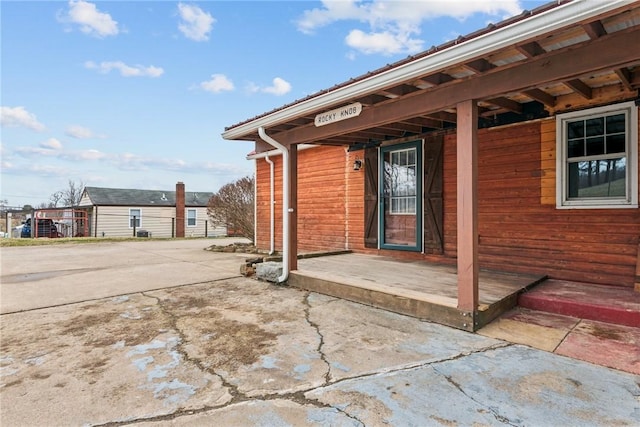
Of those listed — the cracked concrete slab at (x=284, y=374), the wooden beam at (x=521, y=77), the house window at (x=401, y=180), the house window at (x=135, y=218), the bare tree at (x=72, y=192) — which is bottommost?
the cracked concrete slab at (x=284, y=374)

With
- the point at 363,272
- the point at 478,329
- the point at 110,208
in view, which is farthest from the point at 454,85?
the point at 110,208

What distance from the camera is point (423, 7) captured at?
6605mm

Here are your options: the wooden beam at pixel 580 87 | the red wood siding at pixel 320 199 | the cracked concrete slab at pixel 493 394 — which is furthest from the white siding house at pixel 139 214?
the cracked concrete slab at pixel 493 394

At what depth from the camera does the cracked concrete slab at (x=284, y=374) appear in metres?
1.75

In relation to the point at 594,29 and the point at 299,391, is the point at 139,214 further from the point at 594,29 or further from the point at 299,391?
the point at 594,29

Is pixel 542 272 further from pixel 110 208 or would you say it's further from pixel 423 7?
pixel 110 208

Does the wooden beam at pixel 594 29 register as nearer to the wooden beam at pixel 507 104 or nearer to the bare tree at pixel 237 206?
the wooden beam at pixel 507 104

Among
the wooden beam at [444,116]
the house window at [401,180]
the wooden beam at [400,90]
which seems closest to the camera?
the wooden beam at [400,90]

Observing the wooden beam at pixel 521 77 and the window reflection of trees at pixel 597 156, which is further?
the window reflection of trees at pixel 597 156

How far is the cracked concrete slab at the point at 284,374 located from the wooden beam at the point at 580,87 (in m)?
2.65

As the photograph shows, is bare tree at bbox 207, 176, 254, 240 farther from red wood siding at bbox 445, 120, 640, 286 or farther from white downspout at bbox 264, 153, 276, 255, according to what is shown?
red wood siding at bbox 445, 120, 640, 286

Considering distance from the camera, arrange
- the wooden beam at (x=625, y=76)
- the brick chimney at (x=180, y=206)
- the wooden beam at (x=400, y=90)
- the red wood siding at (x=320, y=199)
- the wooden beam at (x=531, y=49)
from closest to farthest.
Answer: the wooden beam at (x=531, y=49) < the wooden beam at (x=625, y=76) < the wooden beam at (x=400, y=90) < the red wood siding at (x=320, y=199) < the brick chimney at (x=180, y=206)

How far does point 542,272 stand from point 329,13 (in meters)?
7.59

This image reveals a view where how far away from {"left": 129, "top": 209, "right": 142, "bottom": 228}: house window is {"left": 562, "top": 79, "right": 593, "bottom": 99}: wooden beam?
78.8ft
